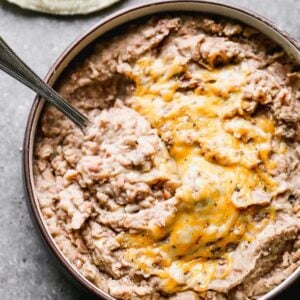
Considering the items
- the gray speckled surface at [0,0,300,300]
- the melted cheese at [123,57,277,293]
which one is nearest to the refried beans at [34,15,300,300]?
the melted cheese at [123,57,277,293]

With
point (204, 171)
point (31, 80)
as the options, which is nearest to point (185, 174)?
point (204, 171)

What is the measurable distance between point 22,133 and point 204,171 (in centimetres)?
56

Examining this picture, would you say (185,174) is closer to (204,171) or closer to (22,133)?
(204,171)

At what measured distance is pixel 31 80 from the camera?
182cm

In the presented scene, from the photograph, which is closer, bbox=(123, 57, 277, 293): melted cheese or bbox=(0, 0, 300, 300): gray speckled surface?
bbox=(123, 57, 277, 293): melted cheese

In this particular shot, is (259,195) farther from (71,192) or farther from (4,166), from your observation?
(4,166)

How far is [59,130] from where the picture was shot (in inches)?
74.7

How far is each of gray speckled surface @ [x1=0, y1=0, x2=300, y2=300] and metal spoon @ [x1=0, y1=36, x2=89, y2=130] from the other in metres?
0.26

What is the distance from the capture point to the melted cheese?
5.80ft

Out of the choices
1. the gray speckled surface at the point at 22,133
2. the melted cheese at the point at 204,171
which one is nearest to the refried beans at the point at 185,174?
the melted cheese at the point at 204,171

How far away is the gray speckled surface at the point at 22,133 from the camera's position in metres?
2.01

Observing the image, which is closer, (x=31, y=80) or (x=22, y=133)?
(x=31, y=80)

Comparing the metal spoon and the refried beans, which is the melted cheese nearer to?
the refried beans

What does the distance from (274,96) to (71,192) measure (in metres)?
0.54
